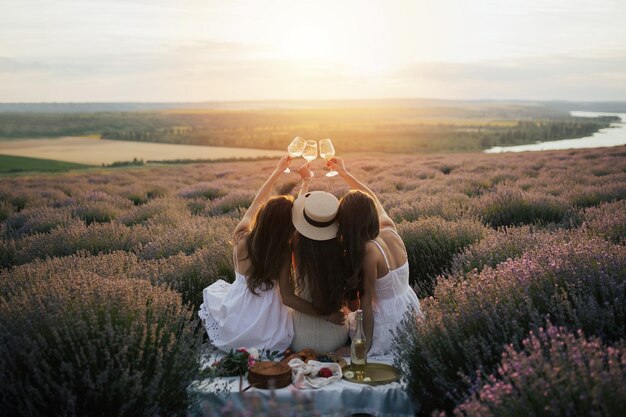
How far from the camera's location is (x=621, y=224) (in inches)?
227

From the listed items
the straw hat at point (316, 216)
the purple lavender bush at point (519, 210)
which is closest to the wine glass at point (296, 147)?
the straw hat at point (316, 216)

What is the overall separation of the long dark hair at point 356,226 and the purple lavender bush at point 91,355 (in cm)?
133

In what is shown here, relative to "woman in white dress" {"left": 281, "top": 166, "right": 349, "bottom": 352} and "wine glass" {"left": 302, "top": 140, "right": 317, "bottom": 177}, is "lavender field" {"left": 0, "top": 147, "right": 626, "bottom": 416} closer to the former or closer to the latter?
"woman in white dress" {"left": 281, "top": 166, "right": 349, "bottom": 352}

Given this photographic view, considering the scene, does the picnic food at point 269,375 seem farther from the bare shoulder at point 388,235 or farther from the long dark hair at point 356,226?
the bare shoulder at point 388,235

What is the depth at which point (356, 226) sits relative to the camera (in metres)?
4.44

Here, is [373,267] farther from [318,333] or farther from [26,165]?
[26,165]

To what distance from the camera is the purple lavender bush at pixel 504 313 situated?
10.6 feet

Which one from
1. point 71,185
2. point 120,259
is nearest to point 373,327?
point 120,259

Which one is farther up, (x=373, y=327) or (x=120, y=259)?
(x=120, y=259)

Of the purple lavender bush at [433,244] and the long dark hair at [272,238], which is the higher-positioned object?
the long dark hair at [272,238]

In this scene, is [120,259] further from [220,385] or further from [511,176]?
[511,176]

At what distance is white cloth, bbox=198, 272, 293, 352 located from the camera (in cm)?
475

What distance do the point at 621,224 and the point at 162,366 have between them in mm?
4489

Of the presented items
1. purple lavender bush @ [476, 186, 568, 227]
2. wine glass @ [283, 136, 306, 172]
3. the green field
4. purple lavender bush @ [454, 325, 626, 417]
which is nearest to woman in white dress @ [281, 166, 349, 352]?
wine glass @ [283, 136, 306, 172]
